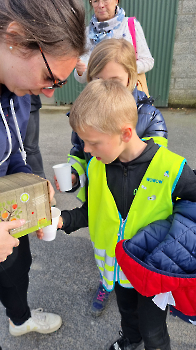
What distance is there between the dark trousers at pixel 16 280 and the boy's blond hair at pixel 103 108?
85 cm

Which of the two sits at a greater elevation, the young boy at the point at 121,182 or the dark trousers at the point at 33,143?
the young boy at the point at 121,182

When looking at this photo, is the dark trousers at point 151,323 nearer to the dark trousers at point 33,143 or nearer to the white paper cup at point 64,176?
the white paper cup at point 64,176

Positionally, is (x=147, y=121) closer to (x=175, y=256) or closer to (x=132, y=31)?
(x=175, y=256)

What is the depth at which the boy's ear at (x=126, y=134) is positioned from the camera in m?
1.31

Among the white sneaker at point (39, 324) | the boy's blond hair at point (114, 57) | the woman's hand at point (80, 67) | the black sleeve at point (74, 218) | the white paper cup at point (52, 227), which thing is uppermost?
the boy's blond hair at point (114, 57)

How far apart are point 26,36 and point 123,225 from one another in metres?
0.98

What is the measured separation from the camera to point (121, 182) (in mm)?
1420

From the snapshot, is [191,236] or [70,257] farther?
[70,257]

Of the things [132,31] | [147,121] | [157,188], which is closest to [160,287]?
[157,188]

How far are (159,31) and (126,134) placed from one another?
6.01m

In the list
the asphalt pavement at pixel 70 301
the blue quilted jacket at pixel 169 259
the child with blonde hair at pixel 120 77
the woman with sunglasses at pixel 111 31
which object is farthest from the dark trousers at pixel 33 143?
the blue quilted jacket at pixel 169 259

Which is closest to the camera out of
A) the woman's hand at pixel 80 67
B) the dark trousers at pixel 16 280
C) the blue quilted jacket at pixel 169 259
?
the blue quilted jacket at pixel 169 259

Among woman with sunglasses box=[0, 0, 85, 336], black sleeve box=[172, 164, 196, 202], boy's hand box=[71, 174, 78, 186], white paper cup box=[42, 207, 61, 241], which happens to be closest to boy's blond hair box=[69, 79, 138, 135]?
woman with sunglasses box=[0, 0, 85, 336]

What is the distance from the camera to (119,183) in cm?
143
